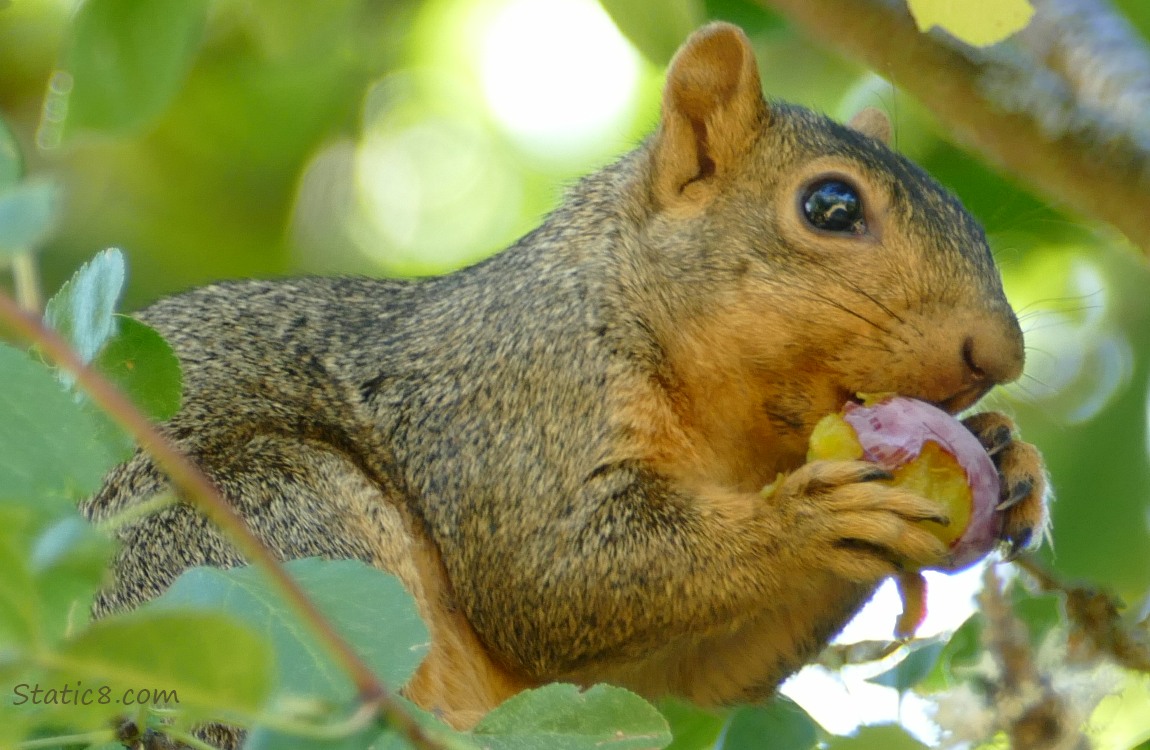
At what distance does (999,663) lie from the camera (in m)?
1.73

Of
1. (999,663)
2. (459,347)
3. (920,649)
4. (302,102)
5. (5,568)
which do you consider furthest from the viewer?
(302,102)

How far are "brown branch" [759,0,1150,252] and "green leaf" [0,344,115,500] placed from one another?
6.08ft

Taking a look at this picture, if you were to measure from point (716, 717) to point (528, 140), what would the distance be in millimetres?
2952

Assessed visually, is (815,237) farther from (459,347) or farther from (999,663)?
(999,663)

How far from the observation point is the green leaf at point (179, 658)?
0.90 metres

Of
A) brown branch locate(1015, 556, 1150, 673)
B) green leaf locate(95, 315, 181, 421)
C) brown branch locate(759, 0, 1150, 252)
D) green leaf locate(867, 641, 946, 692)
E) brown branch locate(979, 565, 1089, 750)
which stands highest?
brown branch locate(759, 0, 1150, 252)

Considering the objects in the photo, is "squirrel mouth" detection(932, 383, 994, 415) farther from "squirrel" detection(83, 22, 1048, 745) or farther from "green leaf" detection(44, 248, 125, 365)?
"green leaf" detection(44, 248, 125, 365)

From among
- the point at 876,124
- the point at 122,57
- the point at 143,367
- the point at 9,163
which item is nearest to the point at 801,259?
the point at 876,124

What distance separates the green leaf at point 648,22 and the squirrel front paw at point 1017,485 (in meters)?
0.95

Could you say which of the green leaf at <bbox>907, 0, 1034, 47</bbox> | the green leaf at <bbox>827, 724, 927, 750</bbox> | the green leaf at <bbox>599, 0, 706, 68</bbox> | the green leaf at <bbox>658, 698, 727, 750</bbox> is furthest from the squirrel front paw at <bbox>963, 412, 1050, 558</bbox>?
the green leaf at <bbox>907, 0, 1034, 47</bbox>

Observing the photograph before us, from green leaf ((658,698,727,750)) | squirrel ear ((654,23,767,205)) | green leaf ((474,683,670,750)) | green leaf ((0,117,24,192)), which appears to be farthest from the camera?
squirrel ear ((654,23,767,205))

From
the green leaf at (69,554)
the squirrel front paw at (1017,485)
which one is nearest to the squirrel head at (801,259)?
the squirrel front paw at (1017,485)

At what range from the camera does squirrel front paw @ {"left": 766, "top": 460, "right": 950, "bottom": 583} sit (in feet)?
7.66

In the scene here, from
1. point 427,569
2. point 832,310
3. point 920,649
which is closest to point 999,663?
point 920,649
